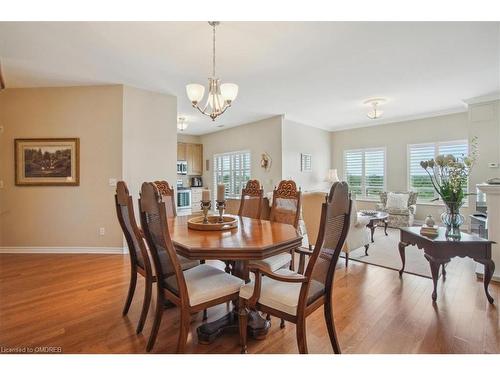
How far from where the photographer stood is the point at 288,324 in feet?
6.58

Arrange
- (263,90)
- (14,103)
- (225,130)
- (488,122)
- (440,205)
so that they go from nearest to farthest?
1. (14,103)
2. (263,90)
3. (488,122)
4. (440,205)
5. (225,130)

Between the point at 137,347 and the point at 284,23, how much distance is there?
294 centimetres

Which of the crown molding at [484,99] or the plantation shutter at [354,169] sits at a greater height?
the crown molding at [484,99]

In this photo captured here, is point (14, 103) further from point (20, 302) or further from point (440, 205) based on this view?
point (440, 205)

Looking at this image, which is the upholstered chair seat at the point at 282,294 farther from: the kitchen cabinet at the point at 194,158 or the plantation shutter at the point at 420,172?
the kitchen cabinet at the point at 194,158

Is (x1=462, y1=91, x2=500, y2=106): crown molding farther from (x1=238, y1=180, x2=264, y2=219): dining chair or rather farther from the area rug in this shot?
(x1=238, y1=180, x2=264, y2=219): dining chair

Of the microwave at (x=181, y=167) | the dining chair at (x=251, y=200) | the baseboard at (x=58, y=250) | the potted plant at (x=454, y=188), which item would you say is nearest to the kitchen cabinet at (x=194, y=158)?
the microwave at (x=181, y=167)

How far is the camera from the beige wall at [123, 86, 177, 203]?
4023mm

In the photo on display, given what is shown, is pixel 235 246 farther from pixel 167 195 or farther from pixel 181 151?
pixel 181 151

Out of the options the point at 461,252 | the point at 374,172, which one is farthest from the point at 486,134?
the point at 461,252

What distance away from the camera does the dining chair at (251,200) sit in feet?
9.64

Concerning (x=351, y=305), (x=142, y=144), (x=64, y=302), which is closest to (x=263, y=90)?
(x=142, y=144)

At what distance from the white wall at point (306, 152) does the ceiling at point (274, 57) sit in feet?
4.84
